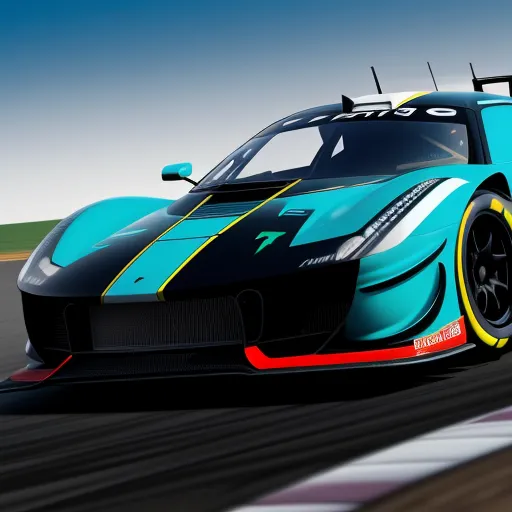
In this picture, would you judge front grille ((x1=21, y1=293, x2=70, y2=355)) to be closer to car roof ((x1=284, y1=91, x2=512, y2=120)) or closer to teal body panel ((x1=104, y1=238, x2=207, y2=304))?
teal body panel ((x1=104, y1=238, x2=207, y2=304))

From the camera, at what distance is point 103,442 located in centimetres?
395

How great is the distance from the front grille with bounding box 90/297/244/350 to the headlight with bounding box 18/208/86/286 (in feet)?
1.55

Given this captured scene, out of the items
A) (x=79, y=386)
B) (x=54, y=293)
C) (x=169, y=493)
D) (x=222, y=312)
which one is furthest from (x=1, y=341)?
(x=169, y=493)

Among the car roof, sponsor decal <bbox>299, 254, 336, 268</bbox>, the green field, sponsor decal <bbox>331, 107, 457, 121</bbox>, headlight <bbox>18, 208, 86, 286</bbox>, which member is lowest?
the green field

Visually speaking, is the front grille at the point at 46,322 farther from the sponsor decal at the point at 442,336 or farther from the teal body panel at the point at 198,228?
the sponsor decal at the point at 442,336

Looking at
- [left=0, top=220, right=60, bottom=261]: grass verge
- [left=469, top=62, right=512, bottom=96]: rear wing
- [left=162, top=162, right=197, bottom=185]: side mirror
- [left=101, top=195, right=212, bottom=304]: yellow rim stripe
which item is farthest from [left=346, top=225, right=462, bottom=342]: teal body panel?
[left=0, top=220, right=60, bottom=261]: grass verge

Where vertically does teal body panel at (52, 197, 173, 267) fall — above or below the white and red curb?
above

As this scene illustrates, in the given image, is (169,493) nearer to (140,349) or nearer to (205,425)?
(205,425)

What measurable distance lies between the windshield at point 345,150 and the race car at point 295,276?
19mm

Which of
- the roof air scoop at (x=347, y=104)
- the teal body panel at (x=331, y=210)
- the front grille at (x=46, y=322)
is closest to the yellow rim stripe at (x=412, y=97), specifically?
the roof air scoop at (x=347, y=104)

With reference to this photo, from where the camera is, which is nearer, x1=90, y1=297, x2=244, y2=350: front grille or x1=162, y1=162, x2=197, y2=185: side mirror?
x1=90, y1=297, x2=244, y2=350: front grille

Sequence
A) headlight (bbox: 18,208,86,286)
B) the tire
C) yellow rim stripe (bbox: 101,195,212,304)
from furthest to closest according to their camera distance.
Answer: headlight (bbox: 18,208,86,286), the tire, yellow rim stripe (bbox: 101,195,212,304)

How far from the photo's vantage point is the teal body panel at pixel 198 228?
16.2ft

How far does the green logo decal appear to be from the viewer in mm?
4582
